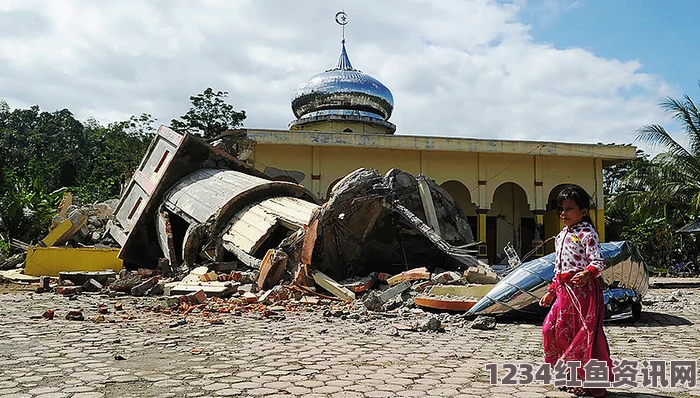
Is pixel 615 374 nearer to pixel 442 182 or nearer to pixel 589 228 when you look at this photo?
pixel 589 228

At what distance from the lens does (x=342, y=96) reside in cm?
2298

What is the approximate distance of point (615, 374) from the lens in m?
3.40

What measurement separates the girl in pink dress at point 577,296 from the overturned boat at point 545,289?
2.41 m

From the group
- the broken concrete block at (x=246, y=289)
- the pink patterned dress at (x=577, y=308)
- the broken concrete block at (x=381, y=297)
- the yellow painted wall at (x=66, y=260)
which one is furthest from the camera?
the yellow painted wall at (x=66, y=260)

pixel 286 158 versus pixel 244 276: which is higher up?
pixel 286 158

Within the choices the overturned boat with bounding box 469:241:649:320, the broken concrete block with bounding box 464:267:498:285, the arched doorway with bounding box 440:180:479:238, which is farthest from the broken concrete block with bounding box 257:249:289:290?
the arched doorway with bounding box 440:180:479:238

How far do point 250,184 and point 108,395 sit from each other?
8363mm

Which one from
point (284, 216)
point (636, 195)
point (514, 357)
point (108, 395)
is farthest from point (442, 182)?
point (108, 395)

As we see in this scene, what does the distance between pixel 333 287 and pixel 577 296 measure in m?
5.07

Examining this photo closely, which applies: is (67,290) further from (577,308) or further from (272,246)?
(577,308)

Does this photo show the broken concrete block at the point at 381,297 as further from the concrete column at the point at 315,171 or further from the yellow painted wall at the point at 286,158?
the yellow painted wall at the point at 286,158

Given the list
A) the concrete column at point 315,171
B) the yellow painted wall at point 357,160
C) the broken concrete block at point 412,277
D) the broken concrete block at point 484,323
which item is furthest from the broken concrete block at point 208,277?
the yellow painted wall at point 357,160

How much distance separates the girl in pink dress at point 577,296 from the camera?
3141 millimetres

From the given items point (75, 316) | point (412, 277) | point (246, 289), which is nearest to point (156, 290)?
point (246, 289)
